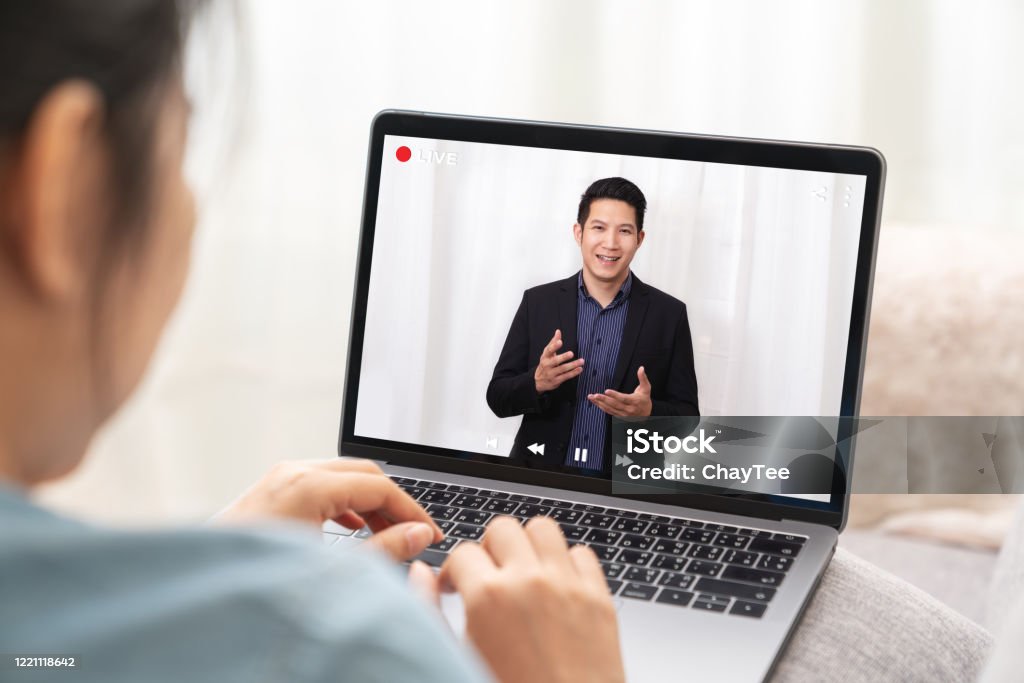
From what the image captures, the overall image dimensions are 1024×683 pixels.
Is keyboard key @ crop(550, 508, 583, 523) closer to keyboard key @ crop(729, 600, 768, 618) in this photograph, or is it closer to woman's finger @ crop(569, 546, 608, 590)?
keyboard key @ crop(729, 600, 768, 618)

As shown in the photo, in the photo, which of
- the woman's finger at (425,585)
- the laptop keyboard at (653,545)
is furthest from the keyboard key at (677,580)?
the woman's finger at (425,585)

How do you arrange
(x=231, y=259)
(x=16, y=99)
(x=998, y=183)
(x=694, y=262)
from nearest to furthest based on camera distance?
(x=16, y=99) < (x=694, y=262) < (x=998, y=183) < (x=231, y=259)

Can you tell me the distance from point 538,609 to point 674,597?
22 centimetres

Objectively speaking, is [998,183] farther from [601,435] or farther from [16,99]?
[16,99]

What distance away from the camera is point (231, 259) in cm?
187

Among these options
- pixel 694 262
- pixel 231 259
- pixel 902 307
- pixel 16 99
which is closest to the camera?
pixel 16 99

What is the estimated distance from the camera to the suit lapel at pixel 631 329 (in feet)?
2.62

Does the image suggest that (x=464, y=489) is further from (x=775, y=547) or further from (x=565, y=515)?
(x=775, y=547)

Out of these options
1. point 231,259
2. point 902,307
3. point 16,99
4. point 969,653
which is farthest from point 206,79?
point 231,259

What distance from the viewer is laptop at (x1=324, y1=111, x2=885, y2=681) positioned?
744 mm

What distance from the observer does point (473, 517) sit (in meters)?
0.76

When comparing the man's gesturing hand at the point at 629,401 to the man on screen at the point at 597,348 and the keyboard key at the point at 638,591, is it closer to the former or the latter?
the man on screen at the point at 597,348

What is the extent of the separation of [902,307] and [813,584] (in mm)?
685

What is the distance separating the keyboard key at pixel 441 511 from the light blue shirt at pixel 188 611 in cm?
50
